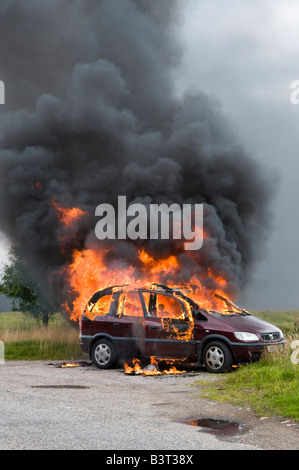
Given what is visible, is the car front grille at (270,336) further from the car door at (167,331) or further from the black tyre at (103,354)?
the black tyre at (103,354)

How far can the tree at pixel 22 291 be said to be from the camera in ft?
87.7

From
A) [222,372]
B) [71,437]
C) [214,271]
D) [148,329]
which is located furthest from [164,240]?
[71,437]

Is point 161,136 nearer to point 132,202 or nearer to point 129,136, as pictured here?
point 129,136

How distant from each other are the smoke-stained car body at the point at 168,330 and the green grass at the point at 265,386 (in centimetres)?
46

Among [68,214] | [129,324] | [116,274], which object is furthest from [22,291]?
[129,324]

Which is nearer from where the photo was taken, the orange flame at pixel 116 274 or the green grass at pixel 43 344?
the orange flame at pixel 116 274

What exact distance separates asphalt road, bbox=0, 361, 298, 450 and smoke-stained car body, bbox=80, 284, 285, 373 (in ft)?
2.14

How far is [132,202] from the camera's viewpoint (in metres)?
18.1

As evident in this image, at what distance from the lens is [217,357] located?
11.2 metres

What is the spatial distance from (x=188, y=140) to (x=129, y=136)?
240cm

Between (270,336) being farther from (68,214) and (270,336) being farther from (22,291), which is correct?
(22,291)

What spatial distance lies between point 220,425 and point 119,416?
4.56ft

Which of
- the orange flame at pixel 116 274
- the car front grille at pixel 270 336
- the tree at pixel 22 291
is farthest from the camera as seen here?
the tree at pixel 22 291

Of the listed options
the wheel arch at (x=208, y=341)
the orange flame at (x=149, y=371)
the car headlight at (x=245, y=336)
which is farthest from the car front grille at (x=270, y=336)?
the orange flame at (x=149, y=371)
